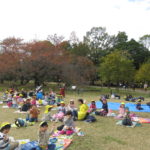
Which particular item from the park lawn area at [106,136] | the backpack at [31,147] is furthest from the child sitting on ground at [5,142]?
the park lawn area at [106,136]

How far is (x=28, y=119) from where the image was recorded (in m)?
9.37

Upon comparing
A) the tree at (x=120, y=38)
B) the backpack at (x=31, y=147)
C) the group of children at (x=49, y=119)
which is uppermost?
the tree at (x=120, y=38)

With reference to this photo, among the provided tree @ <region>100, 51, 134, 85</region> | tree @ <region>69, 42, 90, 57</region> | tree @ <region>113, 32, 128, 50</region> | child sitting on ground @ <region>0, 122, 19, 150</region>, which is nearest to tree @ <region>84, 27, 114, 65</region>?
tree @ <region>113, 32, 128, 50</region>

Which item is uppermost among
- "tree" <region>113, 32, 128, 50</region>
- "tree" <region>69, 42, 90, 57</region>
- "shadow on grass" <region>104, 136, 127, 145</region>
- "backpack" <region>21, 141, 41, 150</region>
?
"tree" <region>113, 32, 128, 50</region>

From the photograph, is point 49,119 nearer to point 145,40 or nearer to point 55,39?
point 55,39

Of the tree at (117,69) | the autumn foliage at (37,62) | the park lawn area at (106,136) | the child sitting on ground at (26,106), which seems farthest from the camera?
the tree at (117,69)

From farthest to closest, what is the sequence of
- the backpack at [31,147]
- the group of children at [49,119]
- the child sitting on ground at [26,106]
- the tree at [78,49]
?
the tree at [78,49] → the child sitting on ground at [26,106] → the backpack at [31,147] → the group of children at [49,119]

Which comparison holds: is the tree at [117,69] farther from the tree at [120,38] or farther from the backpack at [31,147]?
the tree at [120,38]

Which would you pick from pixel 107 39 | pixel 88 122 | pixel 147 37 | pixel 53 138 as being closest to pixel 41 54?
pixel 88 122

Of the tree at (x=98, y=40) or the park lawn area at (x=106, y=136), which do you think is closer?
the park lawn area at (x=106, y=136)

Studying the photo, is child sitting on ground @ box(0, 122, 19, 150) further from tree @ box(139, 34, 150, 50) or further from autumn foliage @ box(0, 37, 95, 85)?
tree @ box(139, 34, 150, 50)

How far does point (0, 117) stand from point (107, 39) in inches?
1570

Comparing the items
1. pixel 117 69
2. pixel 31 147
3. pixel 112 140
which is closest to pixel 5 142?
pixel 31 147

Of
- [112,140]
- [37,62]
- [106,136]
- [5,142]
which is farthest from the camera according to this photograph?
[37,62]
